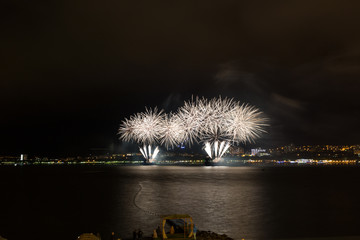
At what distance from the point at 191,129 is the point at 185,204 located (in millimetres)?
65941

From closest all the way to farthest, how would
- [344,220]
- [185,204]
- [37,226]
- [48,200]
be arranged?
1. [37,226]
2. [344,220]
3. [185,204]
4. [48,200]

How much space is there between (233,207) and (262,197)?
1272 centimetres

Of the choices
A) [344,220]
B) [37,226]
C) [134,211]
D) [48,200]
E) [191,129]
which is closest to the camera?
Result: [37,226]

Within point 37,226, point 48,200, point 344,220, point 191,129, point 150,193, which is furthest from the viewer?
point 191,129

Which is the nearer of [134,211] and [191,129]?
[134,211]

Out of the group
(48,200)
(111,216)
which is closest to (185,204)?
(111,216)

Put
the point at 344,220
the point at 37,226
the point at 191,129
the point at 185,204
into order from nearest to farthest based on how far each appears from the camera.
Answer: the point at 37,226, the point at 344,220, the point at 185,204, the point at 191,129

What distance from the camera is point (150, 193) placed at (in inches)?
2272

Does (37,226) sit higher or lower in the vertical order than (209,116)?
lower

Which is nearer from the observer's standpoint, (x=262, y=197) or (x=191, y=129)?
(x=262, y=197)

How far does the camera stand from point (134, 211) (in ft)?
131

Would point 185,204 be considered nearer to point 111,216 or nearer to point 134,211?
point 134,211

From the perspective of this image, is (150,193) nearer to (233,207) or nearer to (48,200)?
(48,200)

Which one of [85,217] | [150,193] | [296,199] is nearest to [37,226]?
[85,217]
